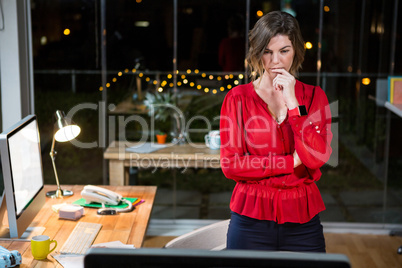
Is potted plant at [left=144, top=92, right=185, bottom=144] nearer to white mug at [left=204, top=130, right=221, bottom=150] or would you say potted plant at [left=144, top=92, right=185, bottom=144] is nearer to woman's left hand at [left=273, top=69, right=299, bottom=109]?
white mug at [left=204, top=130, right=221, bottom=150]


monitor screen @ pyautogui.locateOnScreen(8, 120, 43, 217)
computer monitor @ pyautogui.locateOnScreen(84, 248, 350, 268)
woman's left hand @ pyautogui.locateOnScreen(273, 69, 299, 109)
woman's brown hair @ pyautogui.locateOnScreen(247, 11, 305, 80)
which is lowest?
monitor screen @ pyautogui.locateOnScreen(8, 120, 43, 217)

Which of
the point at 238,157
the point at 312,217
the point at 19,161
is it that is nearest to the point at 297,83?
the point at 238,157

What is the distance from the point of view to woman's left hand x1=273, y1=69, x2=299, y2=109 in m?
1.97

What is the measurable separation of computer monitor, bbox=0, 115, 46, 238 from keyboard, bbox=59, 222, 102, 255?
223 millimetres

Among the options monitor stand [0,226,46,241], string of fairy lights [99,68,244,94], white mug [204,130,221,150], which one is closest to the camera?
monitor stand [0,226,46,241]

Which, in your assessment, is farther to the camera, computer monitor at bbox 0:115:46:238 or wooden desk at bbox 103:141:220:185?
wooden desk at bbox 103:141:220:185

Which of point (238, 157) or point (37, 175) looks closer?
point (238, 157)

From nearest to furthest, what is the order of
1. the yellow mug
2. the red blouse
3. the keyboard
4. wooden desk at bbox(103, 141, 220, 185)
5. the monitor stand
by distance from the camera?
the red blouse → the yellow mug → the keyboard → the monitor stand → wooden desk at bbox(103, 141, 220, 185)

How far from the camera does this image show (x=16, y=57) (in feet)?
13.6

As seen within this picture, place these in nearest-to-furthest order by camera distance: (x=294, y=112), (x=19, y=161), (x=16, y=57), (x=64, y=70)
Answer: (x=294, y=112), (x=19, y=161), (x=16, y=57), (x=64, y=70)

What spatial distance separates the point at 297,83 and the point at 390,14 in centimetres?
271

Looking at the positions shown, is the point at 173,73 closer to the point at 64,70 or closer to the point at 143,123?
the point at 143,123

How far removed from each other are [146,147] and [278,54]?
8.09 ft

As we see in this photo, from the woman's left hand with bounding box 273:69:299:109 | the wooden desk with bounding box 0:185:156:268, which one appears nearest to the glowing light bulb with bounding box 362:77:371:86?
the wooden desk with bounding box 0:185:156:268
